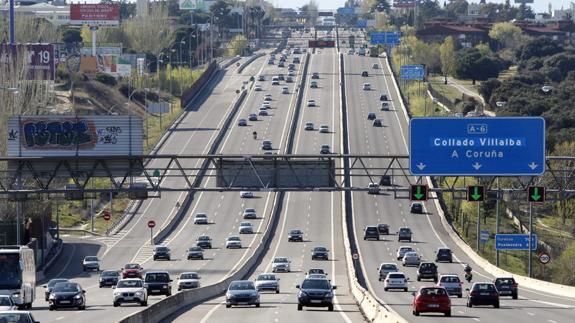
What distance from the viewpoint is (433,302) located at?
5409 centimetres

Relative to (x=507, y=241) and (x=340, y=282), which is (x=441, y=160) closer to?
(x=340, y=282)

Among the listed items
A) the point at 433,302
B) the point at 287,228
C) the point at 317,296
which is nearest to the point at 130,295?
the point at 317,296

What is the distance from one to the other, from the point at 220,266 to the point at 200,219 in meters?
24.4

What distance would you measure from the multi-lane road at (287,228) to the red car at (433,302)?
1.18 m

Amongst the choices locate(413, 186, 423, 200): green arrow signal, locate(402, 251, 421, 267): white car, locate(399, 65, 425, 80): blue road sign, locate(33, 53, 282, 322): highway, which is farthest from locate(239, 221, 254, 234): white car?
locate(399, 65, 425, 80): blue road sign

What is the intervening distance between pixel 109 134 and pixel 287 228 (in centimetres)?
4588

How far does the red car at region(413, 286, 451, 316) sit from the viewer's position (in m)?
53.9

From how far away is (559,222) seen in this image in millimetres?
126250

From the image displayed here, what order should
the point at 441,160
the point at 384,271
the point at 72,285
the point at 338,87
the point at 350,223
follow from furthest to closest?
the point at 338,87 < the point at 350,223 < the point at 384,271 < the point at 441,160 < the point at 72,285

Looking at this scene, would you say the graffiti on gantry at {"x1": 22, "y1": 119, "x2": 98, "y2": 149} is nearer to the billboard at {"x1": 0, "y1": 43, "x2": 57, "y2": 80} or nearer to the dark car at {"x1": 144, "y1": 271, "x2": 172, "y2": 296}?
the dark car at {"x1": 144, "y1": 271, "x2": 172, "y2": 296}

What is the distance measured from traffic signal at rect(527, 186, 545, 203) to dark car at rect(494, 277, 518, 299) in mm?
4237

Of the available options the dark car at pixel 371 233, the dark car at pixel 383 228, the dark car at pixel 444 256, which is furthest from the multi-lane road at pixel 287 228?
the dark car at pixel 444 256

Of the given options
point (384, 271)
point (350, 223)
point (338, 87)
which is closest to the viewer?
point (384, 271)

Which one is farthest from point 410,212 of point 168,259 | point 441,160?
point 441,160
